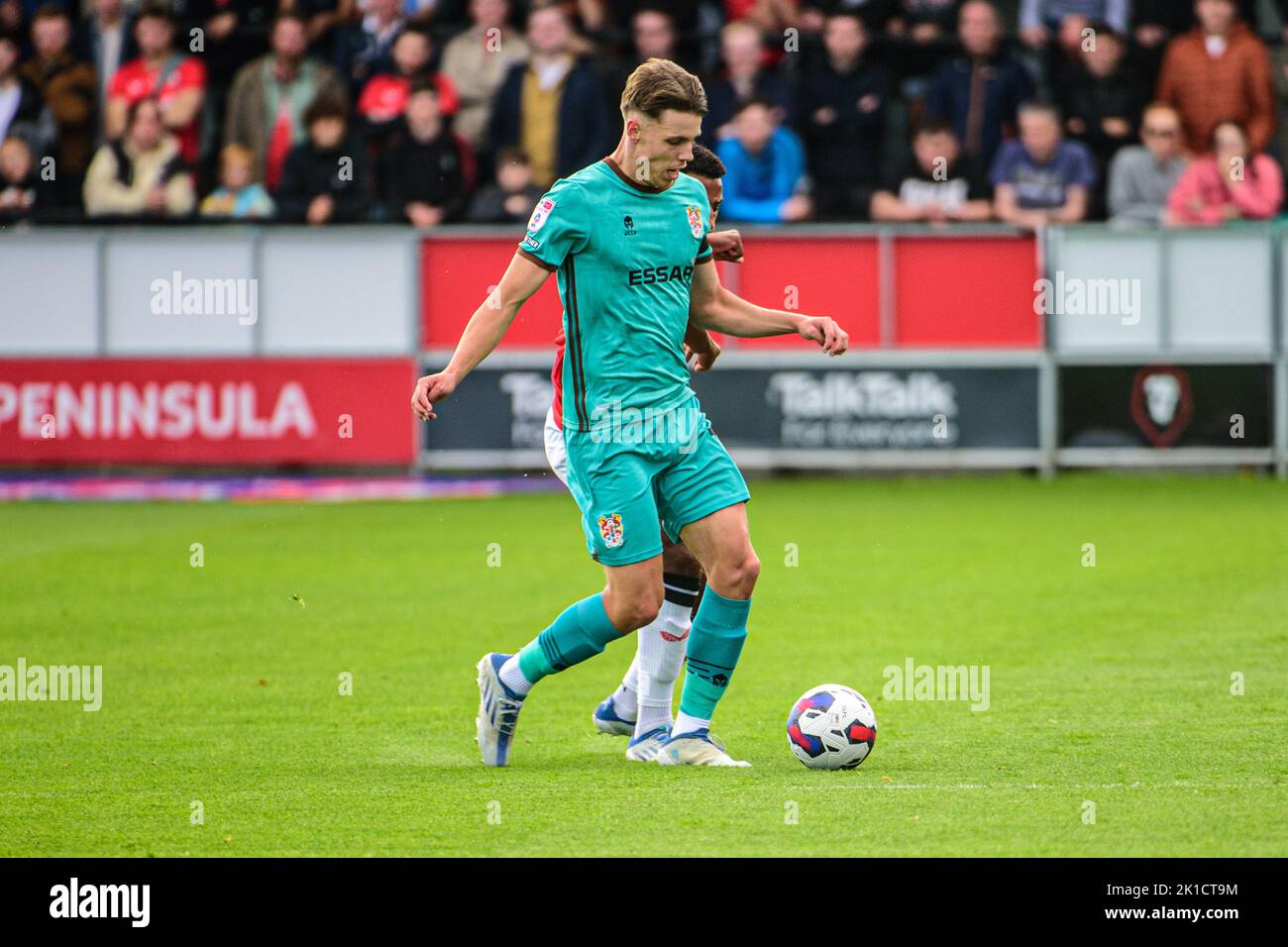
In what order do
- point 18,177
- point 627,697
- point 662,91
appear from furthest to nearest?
point 18,177 → point 627,697 → point 662,91

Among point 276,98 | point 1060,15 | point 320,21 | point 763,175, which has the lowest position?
point 763,175

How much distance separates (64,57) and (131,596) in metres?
10.00

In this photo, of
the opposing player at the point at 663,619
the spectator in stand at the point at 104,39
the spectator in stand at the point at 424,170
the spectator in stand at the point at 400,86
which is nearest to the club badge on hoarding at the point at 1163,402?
the spectator in stand at the point at 424,170

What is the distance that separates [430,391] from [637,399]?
2.54 feet

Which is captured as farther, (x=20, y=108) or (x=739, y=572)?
(x=20, y=108)

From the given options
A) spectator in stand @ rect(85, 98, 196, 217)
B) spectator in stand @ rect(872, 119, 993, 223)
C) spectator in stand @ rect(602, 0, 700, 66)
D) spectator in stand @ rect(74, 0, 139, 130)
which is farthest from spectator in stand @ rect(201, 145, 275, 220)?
spectator in stand @ rect(872, 119, 993, 223)

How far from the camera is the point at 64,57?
67.0ft

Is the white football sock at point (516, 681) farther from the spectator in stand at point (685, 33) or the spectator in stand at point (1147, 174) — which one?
the spectator in stand at point (685, 33)

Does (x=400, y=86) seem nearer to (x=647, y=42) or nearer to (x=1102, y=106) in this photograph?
(x=647, y=42)

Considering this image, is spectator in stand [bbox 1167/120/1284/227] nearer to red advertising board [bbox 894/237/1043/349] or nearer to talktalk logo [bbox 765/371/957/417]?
red advertising board [bbox 894/237/1043/349]

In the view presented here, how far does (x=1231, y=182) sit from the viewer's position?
18719 mm

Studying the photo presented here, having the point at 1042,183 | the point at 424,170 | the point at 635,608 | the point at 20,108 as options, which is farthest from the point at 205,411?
the point at 635,608

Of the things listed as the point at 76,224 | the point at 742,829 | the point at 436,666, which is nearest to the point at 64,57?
the point at 76,224

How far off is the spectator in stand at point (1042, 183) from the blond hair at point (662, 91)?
12.1m
